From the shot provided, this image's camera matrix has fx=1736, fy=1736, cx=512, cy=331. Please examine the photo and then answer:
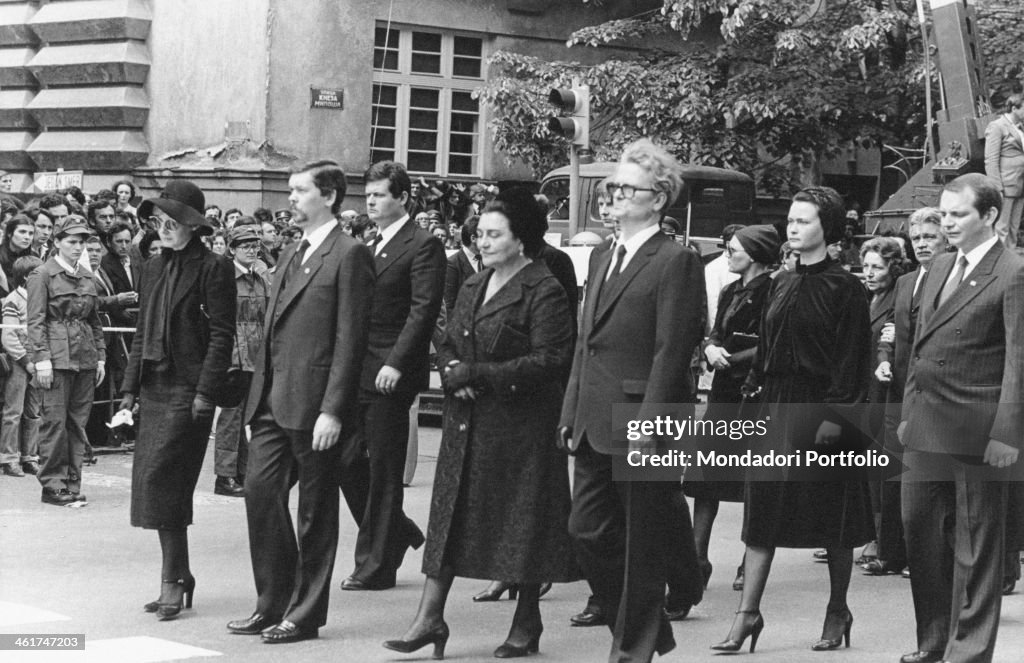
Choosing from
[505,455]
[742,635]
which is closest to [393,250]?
[505,455]

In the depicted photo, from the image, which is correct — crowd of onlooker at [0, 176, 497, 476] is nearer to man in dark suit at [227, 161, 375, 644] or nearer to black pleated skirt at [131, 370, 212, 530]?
man in dark suit at [227, 161, 375, 644]

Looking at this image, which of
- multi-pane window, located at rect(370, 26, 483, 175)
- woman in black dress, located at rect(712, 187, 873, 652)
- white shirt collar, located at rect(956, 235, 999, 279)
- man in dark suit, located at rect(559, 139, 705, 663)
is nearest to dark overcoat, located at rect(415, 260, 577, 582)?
man in dark suit, located at rect(559, 139, 705, 663)

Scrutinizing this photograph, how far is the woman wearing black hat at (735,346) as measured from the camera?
9102 millimetres

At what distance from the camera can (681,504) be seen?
717 centimetres

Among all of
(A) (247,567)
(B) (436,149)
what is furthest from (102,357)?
(B) (436,149)

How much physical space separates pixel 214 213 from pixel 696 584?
463 inches

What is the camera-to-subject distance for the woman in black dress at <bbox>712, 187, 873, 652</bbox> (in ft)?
25.2

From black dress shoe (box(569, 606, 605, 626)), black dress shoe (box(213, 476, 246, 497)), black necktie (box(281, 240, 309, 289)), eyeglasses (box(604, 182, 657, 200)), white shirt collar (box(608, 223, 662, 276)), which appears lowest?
black dress shoe (box(213, 476, 246, 497))

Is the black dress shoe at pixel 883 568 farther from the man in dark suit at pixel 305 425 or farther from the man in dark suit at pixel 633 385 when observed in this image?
the man in dark suit at pixel 305 425

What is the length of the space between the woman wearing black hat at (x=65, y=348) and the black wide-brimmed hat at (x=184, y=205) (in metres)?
3.85

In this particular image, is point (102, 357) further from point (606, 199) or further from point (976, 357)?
point (976, 357)

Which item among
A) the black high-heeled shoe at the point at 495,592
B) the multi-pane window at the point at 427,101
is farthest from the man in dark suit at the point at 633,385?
the multi-pane window at the point at 427,101

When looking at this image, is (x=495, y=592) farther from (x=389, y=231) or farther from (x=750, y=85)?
(x=750, y=85)

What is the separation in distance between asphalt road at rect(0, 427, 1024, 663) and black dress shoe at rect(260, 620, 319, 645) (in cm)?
6
